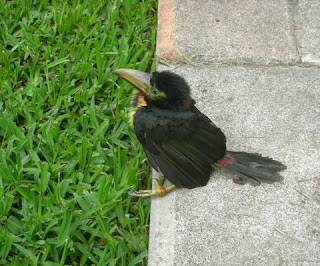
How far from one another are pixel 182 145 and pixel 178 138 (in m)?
0.05

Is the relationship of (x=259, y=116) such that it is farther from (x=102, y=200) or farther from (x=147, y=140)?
(x=102, y=200)

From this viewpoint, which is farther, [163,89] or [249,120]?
[249,120]

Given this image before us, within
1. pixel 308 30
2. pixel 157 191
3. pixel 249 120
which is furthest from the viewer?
pixel 308 30

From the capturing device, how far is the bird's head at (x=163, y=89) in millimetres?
2717

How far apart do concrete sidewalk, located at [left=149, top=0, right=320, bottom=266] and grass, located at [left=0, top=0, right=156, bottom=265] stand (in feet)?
0.79

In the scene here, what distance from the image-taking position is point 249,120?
325 cm

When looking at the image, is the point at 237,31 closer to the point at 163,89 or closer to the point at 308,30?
the point at 308,30

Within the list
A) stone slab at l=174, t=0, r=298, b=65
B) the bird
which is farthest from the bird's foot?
stone slab at l=174, t=0, r=298, b=65

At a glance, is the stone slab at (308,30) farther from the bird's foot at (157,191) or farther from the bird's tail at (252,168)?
the bird's foot at (157,191)

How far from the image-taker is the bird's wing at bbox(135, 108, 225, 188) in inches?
109

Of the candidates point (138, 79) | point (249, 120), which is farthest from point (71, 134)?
point (249, 120)

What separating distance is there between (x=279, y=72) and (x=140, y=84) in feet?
4.41

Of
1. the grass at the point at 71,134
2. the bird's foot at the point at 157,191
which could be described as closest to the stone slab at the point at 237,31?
the grass at the point at 71,134

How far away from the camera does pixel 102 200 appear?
2.84m
